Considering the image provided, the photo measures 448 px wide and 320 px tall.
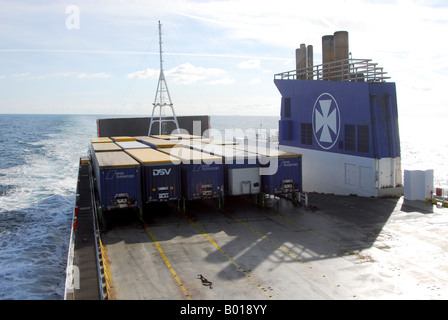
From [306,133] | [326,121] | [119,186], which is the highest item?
[326,121]

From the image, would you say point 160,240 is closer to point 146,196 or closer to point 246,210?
point 146,196

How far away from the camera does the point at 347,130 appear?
1059 inches

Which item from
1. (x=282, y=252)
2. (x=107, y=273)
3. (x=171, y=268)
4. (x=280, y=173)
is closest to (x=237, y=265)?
(x=282, y=252)

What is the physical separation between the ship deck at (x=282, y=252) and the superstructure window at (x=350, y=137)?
4166 millimetres

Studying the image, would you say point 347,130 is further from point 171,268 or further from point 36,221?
point 36,221

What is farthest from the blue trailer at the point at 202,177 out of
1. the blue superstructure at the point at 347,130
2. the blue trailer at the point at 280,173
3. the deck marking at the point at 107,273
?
the blue superstructure at the point at 347,130

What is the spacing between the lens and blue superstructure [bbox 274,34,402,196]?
989 inches

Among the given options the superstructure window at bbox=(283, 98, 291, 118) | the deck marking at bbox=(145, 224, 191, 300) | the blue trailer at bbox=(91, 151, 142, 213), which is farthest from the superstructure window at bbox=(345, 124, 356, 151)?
the deck marking at bbox=(145, 224, 191, 300)

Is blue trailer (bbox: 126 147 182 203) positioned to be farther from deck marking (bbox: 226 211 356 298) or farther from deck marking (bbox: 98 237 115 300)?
deck marking (bbox: 98 237 115 300)

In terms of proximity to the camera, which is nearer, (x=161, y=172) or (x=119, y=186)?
(x=119, y=186)

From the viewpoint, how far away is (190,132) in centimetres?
5503

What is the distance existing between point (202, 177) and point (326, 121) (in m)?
11.1
